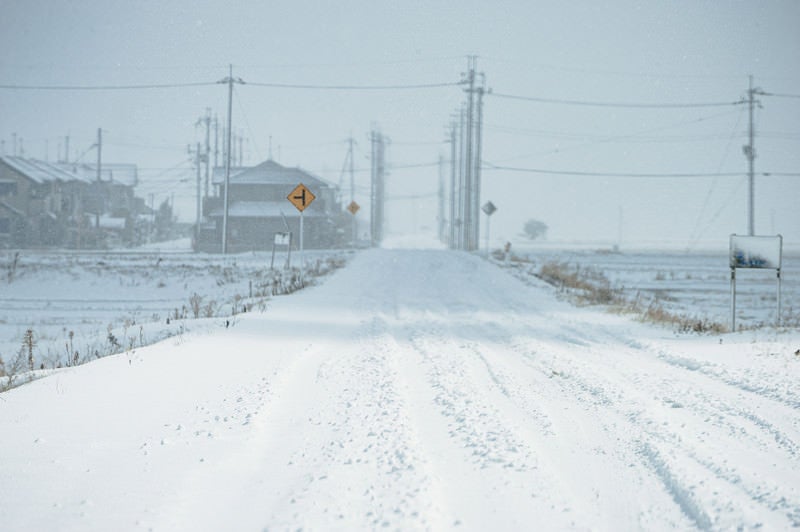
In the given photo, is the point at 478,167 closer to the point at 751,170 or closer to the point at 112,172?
the point at 751,170

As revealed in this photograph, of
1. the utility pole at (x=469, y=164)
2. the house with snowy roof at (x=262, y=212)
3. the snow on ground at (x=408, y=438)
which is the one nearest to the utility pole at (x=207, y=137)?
the house with snowy roof at (x=262, y=212)

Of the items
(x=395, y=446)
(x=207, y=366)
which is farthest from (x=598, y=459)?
(x=207, y=366)

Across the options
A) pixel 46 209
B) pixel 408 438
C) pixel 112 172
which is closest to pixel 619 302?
pixel 408 438

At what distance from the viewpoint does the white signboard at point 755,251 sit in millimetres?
11094

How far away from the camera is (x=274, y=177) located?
60.7 m

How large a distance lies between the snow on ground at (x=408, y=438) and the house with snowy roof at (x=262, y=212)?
160ft

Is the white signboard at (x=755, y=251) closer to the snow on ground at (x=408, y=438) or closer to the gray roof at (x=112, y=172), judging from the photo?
the snow on ground at (x=408, y=438)

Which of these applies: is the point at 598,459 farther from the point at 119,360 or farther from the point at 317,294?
the point at 317,294

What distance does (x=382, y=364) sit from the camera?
7875mm

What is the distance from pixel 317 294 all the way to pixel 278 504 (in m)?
13.9

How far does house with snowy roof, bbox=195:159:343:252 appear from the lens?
5741cm

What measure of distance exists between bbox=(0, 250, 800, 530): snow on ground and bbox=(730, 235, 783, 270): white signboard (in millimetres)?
2231

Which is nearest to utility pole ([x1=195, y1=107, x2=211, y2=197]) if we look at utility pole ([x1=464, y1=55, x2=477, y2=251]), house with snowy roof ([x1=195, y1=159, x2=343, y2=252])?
house with snowy roof ([x1=195, y1=159, x2=343, y2=252])

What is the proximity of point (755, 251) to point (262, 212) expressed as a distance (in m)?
50.1
